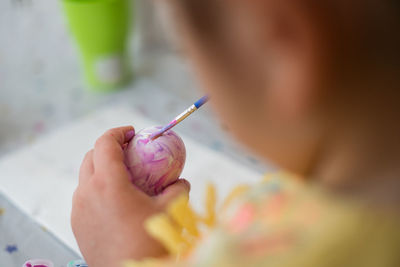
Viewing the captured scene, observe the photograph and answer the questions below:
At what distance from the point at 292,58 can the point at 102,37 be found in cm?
55

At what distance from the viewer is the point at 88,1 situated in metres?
0.70

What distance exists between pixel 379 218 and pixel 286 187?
0.20 ft


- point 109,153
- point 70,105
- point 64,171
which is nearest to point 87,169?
point 109,153

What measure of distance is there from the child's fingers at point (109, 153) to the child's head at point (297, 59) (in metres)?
0.14

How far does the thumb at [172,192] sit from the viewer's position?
363 mm

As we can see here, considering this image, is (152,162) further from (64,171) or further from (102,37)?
(102,37)

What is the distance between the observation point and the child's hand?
0.35 metres

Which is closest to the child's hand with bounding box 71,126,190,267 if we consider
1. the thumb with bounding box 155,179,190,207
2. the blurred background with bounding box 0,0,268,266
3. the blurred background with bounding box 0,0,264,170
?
the thumb with bounding box 155,179,190,207

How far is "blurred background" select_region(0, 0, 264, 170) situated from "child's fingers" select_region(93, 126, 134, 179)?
0.25 metres

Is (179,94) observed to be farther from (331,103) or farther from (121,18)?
(331,103)

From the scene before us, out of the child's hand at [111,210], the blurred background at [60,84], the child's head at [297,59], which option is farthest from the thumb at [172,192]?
the blurred background at [60,84]

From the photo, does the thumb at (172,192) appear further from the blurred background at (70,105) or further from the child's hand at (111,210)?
the blurred background at (70,105)

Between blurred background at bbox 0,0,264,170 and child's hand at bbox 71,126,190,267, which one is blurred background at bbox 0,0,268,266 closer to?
blurred background at bbox 0,0,264,170

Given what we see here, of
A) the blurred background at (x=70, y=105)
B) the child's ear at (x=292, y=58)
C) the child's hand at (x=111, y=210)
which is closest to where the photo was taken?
the child's ear at (x=292, y=58)
